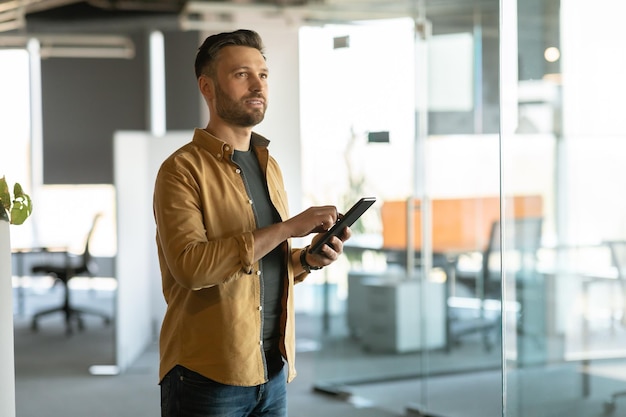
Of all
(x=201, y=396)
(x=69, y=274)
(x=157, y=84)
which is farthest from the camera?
(x=157, y=84)

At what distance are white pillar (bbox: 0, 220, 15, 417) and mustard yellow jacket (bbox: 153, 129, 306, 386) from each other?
1272 millimetres

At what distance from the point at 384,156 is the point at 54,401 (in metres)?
2.75

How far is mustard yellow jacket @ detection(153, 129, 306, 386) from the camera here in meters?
1.90

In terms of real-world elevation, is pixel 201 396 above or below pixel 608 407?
above

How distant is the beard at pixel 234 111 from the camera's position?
6.70 feet

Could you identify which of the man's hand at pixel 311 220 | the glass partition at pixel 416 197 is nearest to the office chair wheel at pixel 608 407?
the glass partition at pixel 416 197

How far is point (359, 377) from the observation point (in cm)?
568

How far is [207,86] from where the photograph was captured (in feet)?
6.88

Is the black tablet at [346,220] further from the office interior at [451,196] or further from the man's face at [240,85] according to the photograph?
the office interior at [451,196]

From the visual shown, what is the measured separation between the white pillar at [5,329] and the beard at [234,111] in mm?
1459

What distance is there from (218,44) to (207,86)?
105 mm

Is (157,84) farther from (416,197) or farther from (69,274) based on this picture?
(416,197)

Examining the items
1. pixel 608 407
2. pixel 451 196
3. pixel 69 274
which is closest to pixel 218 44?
pixel 608 407

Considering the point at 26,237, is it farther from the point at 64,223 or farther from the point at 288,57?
the point at 288,57
